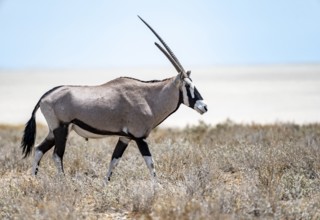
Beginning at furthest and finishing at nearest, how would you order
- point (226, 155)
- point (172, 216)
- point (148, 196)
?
point (226, 155) → point (148, 196) → point (172, 216)

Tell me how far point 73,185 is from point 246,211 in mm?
2553

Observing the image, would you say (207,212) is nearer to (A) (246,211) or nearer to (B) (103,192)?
(A) (246,211)

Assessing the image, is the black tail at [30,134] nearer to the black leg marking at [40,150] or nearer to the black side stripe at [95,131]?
the black leg marking at [40,150]

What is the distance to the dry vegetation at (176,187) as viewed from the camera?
23.9ft

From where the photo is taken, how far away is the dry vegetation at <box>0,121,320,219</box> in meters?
7.30

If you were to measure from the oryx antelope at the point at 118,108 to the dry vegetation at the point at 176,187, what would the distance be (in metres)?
0.63

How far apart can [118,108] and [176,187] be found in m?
1.78

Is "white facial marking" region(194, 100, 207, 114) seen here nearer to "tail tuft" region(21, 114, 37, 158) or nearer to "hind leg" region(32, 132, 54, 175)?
"hind leg" region(32, 132, 54, 175)

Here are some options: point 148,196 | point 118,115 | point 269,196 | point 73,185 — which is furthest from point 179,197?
point 118,115

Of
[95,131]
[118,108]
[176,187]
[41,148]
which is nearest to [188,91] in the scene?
[118,108]

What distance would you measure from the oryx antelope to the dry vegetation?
2.08 feet

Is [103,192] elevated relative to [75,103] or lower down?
lower down

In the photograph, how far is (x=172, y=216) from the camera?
6.74 m

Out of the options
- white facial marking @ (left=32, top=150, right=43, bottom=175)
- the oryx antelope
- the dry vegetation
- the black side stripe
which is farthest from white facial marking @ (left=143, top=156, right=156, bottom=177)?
white facial marking @ (left=32, top=150, right=43, bottom=175)
